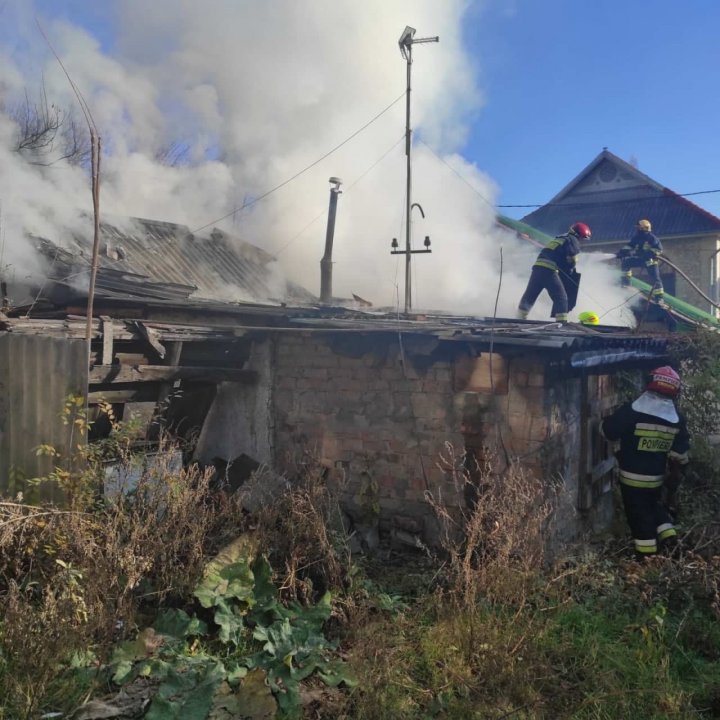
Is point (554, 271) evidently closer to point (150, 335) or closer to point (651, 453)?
point (651, 453)

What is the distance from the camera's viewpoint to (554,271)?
8.60 metres

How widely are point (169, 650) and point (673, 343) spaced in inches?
252

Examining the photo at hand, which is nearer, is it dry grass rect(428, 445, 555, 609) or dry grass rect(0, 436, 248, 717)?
dry grass rect(0, 436, 248, 717)

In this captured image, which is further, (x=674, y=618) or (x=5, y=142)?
(x=5, y=142)

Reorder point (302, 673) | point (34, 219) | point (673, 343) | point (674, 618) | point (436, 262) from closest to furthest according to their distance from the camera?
point (302, 673)
point (674, 618)
point (673, 343)
point (34, 219)
point (436, 262)

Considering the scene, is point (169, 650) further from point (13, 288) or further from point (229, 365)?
point (13, 288)

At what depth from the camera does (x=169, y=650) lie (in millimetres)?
3711

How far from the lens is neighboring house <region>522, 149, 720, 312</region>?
20.5 metres

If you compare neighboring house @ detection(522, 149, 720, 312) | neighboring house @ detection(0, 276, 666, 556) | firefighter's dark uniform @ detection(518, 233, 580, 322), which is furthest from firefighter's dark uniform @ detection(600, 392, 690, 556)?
neighboring house @ detection(522, 149, 720, 312)

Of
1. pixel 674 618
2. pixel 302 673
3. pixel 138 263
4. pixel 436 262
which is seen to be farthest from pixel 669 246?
pixel 302 673

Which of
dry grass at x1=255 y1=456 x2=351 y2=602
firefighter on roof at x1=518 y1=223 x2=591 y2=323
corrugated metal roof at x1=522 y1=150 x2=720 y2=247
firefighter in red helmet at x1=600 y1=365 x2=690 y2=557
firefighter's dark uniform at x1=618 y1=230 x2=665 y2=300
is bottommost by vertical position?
dry grass at x1=255 y1=456 x2=351 y2=602

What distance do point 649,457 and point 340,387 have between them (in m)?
3.07

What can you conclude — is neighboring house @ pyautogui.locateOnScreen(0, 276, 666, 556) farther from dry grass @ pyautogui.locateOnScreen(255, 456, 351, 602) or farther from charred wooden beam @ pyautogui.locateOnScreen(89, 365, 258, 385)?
dry grass @ pyautogui.locateOnScreen(255, 456, 351, 602)

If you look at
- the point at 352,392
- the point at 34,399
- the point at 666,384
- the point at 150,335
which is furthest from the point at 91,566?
the point at 666,384
